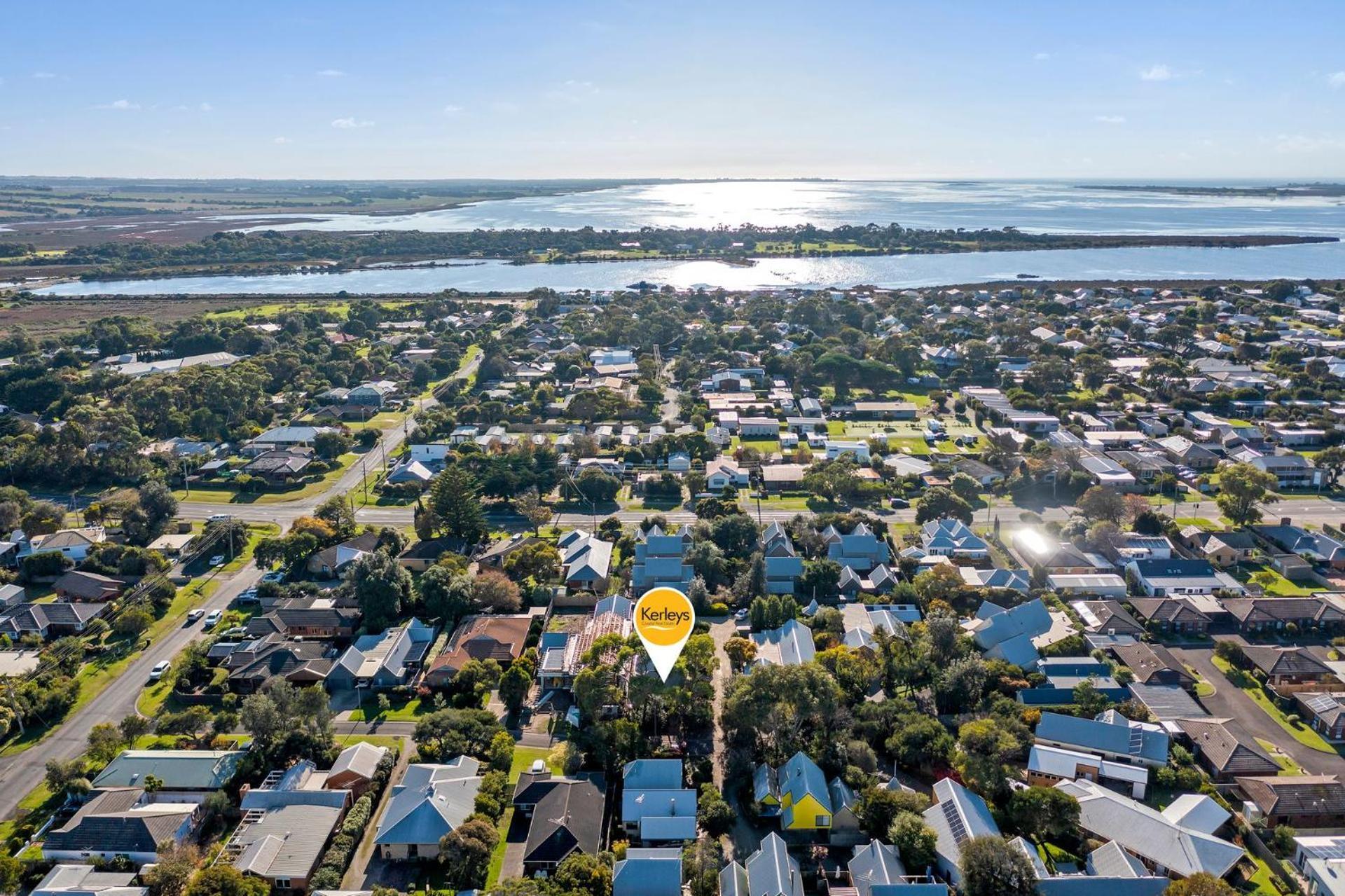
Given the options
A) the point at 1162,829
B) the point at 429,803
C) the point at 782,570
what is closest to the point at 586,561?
the point at 782,570

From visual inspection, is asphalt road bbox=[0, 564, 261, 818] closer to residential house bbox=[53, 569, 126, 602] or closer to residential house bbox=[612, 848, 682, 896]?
residential house bbox=[53, 569, 126, 602]

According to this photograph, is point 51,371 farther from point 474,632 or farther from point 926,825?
point 926,825

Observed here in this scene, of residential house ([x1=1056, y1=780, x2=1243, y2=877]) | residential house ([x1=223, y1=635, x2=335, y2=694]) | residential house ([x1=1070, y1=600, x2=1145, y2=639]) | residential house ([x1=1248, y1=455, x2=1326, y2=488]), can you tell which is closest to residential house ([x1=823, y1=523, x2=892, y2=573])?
residential house ([x1=1070, y1=600, x2=1145, y2=639])

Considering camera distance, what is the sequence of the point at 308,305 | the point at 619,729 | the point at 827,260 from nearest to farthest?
the point at 619,729 → the point at 308,305 → the point at 827,260

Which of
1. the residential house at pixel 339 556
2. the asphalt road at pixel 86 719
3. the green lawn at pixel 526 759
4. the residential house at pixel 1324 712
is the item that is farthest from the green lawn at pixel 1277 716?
the asphalt road at pixel 86 719

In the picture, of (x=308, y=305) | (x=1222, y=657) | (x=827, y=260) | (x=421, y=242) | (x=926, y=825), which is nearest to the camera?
(x=926, y=825)

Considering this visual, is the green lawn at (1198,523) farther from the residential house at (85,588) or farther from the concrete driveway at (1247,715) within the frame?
the residential house at (85,588)

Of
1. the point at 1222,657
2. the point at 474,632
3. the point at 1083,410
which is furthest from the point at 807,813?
the point at 1083,410
